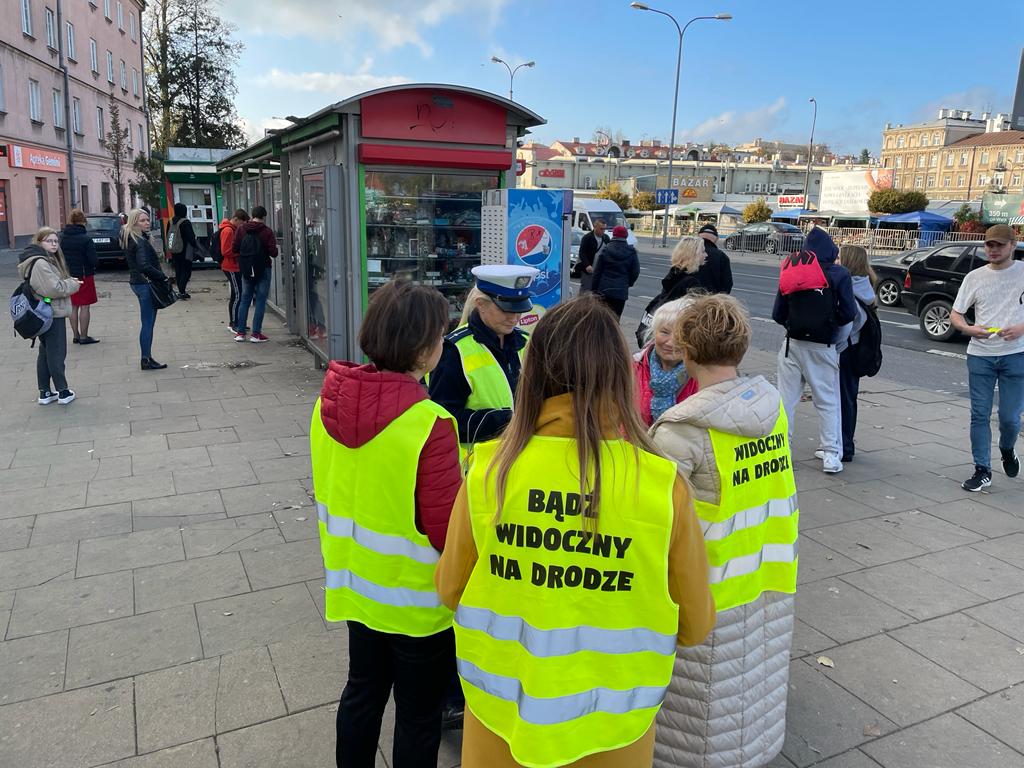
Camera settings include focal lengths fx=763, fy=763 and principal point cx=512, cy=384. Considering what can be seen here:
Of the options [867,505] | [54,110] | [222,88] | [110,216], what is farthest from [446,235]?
[222,88]

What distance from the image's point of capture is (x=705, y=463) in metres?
2.08

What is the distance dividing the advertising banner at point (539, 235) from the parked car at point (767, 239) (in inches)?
1311

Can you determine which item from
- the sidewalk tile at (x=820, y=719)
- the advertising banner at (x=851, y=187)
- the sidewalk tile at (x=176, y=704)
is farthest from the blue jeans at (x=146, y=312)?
the advertising banner at (x=851, y=187)

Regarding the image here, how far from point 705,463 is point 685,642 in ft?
1.67

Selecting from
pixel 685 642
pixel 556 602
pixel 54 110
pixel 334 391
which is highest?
pixel 54 110

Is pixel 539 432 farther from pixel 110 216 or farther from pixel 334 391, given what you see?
pixel 110 216

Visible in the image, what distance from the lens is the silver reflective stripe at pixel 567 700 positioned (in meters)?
1.65

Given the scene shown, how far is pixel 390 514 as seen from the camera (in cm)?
208

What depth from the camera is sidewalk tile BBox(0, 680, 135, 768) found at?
8.88ft

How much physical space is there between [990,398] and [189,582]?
17.9 feet

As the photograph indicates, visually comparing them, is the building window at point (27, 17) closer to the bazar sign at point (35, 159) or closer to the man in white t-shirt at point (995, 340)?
the bazar sign at point (35, 159)

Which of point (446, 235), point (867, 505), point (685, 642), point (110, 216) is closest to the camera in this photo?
point (685, 642)

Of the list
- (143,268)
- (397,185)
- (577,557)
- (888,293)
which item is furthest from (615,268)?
(888,293)

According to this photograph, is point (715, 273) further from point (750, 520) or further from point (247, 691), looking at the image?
point (247, 691)
